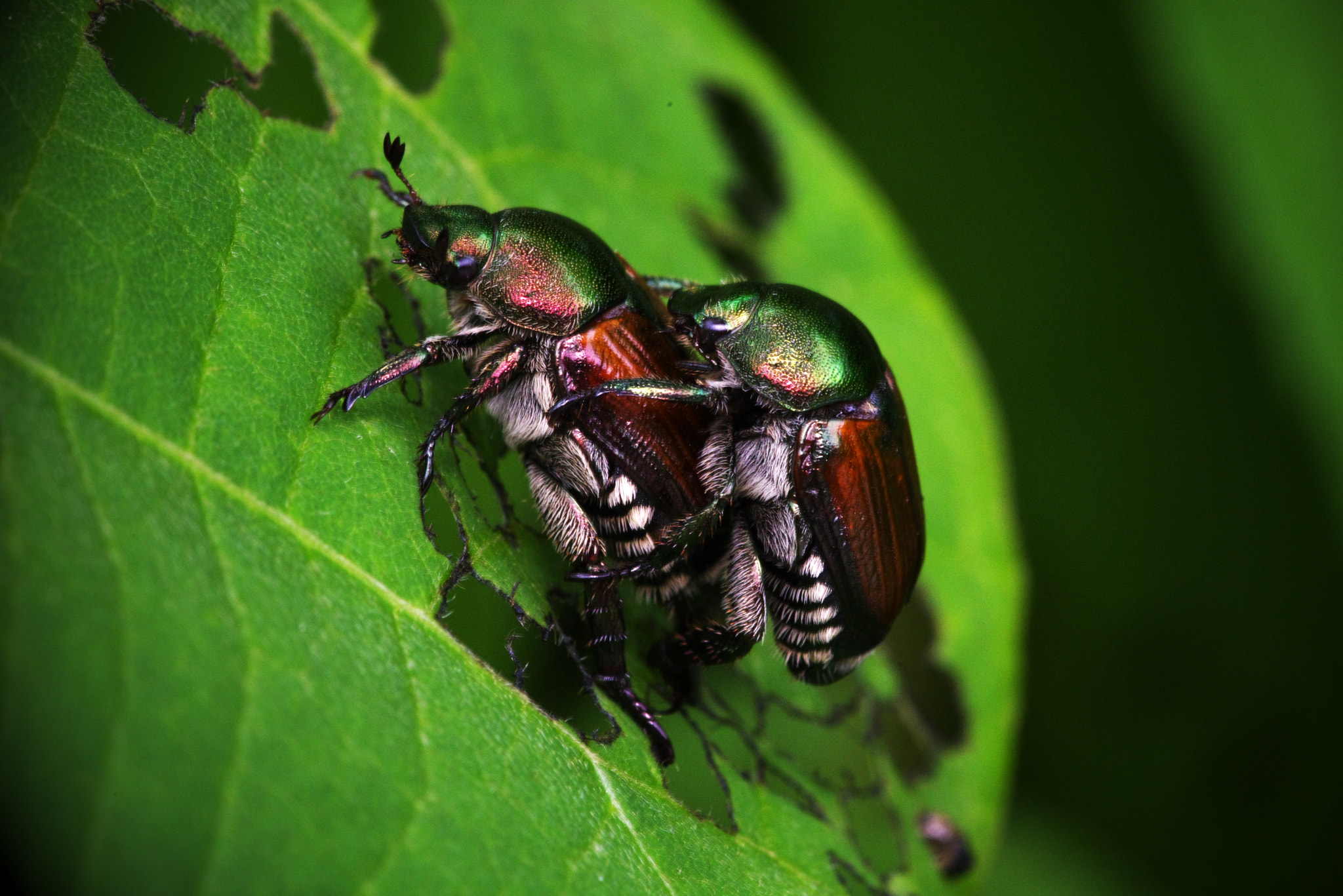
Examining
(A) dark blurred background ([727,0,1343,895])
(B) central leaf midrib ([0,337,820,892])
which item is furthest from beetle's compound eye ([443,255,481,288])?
(A) dark blurred background ([727,0,1343,895])

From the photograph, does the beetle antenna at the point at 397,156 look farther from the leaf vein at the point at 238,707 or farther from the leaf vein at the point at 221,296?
the leaf vein at the point at 238,707

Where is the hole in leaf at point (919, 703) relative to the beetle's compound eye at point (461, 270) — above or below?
below

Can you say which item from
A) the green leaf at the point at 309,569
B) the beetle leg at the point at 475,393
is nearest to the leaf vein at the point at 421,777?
the green leaf at the point at 309,569

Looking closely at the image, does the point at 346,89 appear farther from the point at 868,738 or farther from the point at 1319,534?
the point at 1319,534

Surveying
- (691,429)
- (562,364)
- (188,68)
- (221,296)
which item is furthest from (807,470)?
(188,68)

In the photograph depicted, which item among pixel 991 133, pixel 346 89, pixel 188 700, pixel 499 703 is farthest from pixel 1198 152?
pixel 188 700

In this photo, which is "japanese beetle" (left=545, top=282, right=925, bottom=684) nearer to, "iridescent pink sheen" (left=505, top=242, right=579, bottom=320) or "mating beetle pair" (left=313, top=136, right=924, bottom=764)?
"mating beetle pair" (left=313, top=136, right=924, bottom=764)

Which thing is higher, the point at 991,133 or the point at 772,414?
the point at 991,133
